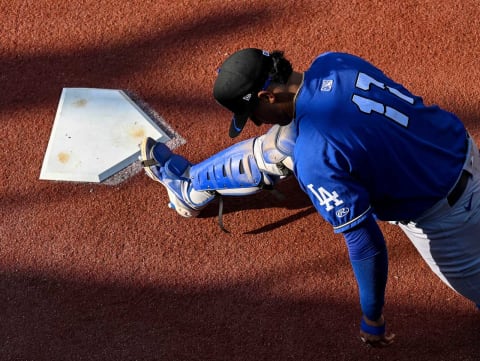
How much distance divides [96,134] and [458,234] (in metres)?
2.34

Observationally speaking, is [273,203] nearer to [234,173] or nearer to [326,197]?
[234,173]

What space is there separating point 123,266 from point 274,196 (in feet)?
3.29

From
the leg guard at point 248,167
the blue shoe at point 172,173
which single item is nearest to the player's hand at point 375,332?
the leg guard at point 248,167

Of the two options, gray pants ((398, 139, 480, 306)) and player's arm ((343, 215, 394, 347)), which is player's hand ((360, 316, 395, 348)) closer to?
player's arm ((343, 215, 394, 347))

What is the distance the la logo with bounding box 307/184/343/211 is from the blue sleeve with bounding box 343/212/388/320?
14 cm

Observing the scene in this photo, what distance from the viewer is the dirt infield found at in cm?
326

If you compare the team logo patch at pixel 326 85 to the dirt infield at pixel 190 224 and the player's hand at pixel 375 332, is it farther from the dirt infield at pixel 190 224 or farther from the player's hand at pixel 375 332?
the dirt infield at pixel 190 224

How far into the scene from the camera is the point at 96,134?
386 centimetres

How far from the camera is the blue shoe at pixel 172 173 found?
133 inches

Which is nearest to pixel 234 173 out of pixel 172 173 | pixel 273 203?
pixel 172 173

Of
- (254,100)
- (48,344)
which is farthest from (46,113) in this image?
(254,100)

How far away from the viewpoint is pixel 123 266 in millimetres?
3479

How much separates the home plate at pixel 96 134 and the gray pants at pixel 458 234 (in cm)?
177

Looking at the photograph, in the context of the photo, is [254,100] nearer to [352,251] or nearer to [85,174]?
[352,251]
